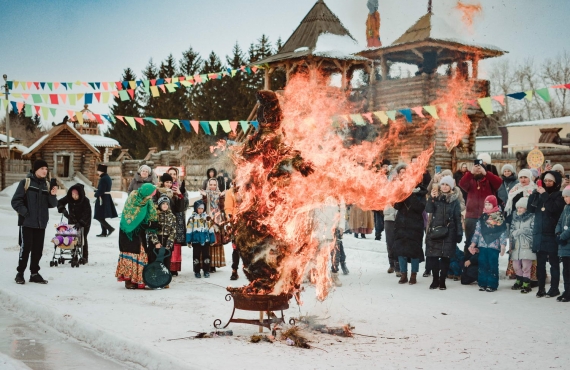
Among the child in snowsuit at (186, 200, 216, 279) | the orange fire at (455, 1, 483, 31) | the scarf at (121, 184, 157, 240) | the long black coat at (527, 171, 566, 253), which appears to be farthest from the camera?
the orange fire at (455, 1, 483, 31)

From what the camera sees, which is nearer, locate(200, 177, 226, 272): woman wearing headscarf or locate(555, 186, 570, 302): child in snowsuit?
locate(555, 186, 570, 302): child in snowsuit

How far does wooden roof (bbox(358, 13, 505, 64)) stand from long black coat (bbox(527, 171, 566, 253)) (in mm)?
17248

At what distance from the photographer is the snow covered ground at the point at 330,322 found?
19.5 ft

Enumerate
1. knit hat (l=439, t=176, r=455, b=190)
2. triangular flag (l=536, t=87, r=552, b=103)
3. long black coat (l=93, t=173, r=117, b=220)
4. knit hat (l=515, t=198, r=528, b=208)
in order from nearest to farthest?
knit hat (l=515, t=198, r=528, b=208) → knit hat (l=439, t=176, r=455, b=190) → triangular flag (l=536, t=87, r=552, b=103) → long black coat (l=93, t=173, r=117, b=220)

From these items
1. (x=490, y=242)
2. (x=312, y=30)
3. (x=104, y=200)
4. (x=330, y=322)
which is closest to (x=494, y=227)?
(x=490, y=242)

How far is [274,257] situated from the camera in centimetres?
680

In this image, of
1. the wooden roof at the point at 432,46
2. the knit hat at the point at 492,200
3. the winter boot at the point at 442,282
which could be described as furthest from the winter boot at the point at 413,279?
the wooden roof at the point at 432,46

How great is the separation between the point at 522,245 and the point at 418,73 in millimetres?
20858

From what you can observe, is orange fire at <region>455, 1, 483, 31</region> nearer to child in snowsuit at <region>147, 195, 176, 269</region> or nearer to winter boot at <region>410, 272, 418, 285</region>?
winter boot at <region>410, 272, 418, 285</region>

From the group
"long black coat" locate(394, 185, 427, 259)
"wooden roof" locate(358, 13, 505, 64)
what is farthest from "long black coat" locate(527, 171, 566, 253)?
"wooden roof" locate(358, 13, 505, 64)

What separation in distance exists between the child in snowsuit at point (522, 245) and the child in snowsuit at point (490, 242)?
0.67 ft

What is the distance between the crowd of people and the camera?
9.74 meters

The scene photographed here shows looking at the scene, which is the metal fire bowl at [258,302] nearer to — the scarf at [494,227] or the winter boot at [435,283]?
the winter boot at [435,283]

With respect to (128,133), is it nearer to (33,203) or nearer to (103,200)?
(103,200)
